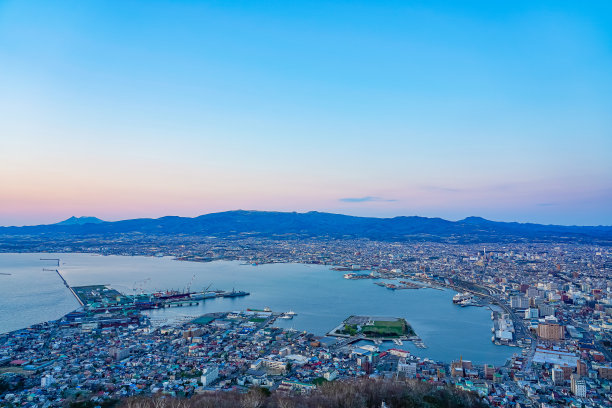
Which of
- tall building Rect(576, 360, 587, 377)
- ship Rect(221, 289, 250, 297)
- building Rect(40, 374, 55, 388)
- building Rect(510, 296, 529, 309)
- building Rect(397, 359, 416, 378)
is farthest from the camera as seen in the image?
ship Rect(221, 289, 250, 297)

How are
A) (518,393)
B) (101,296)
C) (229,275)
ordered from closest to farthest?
(518,393) → (101,296) → (229,275)

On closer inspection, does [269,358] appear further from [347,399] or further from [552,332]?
[552,332]

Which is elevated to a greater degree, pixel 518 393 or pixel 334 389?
pixel 334 389

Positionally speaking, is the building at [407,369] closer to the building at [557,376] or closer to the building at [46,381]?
the building at [557,376]

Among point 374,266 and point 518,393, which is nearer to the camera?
point 518,393

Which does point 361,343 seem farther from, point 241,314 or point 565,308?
point 565,308

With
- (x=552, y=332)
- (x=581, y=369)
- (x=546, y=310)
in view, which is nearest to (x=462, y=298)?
(x=546, y=310)

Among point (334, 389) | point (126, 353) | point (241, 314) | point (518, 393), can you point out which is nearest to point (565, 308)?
point (518, 393)

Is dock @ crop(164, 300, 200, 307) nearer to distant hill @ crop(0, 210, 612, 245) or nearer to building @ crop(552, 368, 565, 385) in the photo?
building @ crop(552, 368, 565, 385)

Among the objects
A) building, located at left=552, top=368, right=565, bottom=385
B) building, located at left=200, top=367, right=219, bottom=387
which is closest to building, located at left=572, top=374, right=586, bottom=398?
building, located at left=552, top=368, right=565, bottom=385
